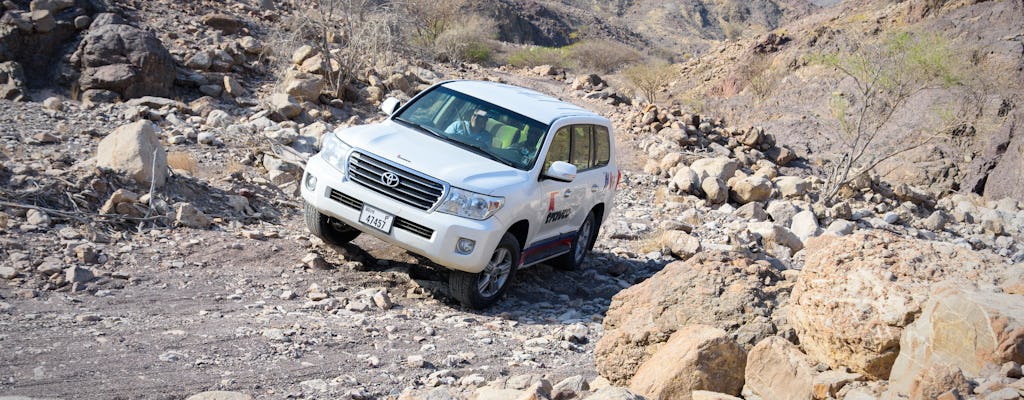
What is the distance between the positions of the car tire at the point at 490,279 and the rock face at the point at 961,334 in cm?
342

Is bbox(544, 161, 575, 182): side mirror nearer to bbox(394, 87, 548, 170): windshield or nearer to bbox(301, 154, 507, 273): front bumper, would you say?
bbox(394, 87, 548, 170): windshield

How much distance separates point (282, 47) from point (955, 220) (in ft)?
48.9

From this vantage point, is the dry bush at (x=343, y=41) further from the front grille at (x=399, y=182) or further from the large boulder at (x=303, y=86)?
the front grille at (x=399, y=182)

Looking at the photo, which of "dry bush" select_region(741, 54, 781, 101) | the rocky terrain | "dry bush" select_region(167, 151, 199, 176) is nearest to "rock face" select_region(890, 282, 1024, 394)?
the rocky terrain

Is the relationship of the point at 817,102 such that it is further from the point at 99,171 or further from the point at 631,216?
the point at 99,171

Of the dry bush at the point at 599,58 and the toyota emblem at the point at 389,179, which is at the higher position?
the toyota emblem at the point at 389,179

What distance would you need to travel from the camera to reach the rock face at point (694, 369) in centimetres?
439

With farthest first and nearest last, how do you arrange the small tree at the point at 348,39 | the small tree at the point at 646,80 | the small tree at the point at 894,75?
1. the small tree at the point at 646,80
2. the small tree at the point at 894,75
3. the small tree at the point at 348,39

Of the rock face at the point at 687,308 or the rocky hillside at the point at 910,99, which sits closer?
the rock face at the point at 687,308

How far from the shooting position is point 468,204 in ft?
20.8

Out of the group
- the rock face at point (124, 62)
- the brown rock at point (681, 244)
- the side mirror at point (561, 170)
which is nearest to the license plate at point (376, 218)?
the side mirror at point (561, 170)

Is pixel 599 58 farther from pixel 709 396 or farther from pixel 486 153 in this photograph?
pixel 709 396

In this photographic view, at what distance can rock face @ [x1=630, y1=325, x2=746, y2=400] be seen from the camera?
173 inches

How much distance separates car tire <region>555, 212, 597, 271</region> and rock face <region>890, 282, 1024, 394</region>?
4.61m
